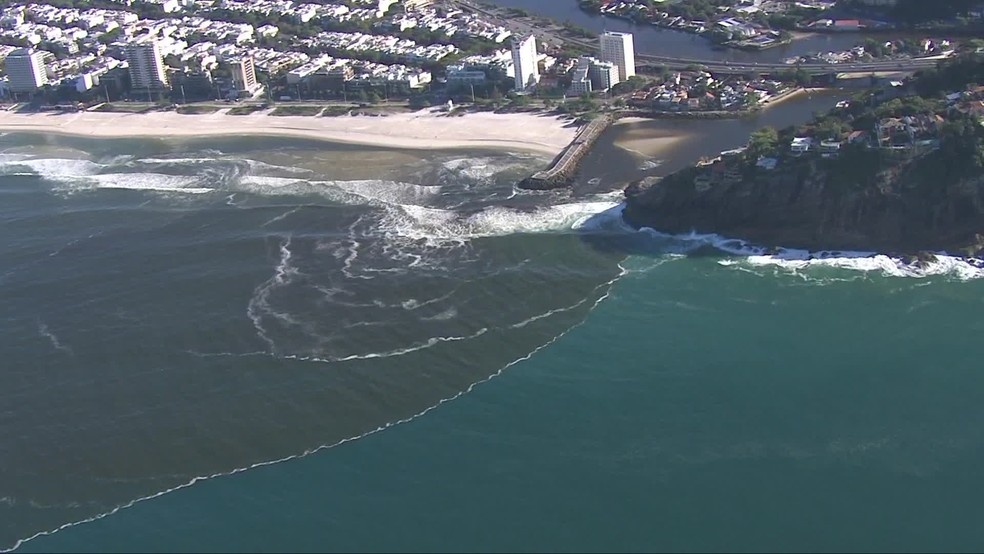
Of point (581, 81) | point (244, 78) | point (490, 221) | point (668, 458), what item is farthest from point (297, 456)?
point (244, 78)

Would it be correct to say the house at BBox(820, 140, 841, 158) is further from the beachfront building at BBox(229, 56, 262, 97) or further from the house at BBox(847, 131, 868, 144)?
the beachfront building at BBox(229, 56, 262, 97)

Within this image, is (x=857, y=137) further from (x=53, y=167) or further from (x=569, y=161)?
(x=53, y=167)

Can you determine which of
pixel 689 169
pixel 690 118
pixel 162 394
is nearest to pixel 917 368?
pixel 689 169

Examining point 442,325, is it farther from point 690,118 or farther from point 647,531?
point 690,118

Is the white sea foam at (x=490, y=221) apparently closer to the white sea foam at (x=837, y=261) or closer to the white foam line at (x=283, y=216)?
the white foam line at (x=283, y=216)

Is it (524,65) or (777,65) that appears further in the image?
(777,65)

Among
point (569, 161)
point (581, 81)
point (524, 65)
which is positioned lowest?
point (569, 161)
